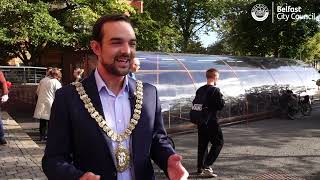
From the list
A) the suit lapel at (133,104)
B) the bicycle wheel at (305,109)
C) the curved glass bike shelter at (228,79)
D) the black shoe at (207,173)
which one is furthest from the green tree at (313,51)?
the suit lapel at (133,104)

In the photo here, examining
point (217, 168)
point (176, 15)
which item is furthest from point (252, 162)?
point (176, 15)

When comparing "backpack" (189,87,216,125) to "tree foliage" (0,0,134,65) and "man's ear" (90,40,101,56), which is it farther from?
"tree foliage" (0,0,134,65)

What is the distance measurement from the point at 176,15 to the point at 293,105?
3358cm

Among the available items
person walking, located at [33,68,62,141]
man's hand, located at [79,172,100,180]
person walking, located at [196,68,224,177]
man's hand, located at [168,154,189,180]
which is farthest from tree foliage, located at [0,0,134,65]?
man's hand, located at [79,172,100,180]

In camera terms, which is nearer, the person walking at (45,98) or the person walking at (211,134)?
the person walking at (211,134)

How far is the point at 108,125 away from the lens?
2270mm

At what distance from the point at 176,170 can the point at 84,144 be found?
1.45 ft

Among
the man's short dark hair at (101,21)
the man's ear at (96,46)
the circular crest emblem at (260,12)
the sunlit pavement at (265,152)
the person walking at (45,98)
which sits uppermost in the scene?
the circular crest emblem at (260,12)

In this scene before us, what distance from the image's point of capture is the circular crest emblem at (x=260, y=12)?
89.4ft

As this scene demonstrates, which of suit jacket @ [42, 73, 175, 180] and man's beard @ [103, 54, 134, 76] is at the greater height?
man's beard @ [103, 54, 134, 76]

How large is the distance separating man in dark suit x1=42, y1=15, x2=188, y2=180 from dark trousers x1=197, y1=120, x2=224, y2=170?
5.25 meters

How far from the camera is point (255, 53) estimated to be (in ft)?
96.8

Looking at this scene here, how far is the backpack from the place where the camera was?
7545 mm

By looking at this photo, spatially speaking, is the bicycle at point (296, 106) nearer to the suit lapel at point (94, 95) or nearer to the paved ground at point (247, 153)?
the paved ground at point (247, 153)
